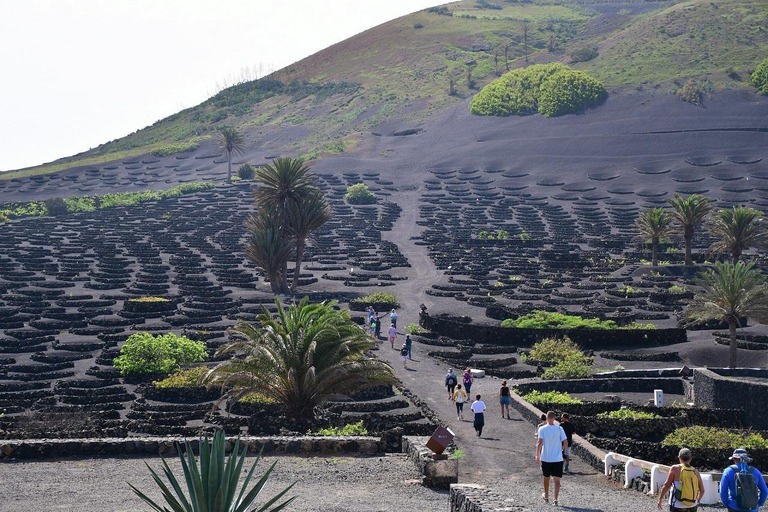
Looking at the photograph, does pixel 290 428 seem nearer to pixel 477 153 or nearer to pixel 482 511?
pixel 482 511

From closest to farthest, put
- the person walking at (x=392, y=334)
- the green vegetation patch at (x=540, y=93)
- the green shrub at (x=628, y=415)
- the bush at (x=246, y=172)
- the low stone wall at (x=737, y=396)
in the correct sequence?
the green shrub at (x=628, y=415) → the low stone wall at (x=737, y=396) → the person walking at (x=392, y=334) → the bush at (x=246, y=172) → the green vegetation patch at (x=540, y=93)

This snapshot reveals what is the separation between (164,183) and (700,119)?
2868 inches

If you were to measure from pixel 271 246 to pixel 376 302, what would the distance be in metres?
10.5

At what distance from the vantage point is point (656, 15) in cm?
18238

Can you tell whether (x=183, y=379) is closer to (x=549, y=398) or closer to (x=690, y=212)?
(x=549, y=398)

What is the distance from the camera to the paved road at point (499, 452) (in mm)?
20500

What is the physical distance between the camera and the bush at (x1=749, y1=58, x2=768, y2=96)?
451 ft

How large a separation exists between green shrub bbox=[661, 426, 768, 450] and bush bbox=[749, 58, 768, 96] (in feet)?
386

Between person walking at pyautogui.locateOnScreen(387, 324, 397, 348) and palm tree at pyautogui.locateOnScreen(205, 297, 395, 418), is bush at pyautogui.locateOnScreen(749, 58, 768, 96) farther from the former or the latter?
palm tree at pyautogui.locateOnScreen(205, 297, 395, 418)

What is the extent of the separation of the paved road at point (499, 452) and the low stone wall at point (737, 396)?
7908mm

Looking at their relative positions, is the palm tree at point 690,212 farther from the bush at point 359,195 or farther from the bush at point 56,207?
the bush at point 56,207

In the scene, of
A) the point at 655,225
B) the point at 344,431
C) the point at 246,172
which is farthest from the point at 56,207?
the point at 344,431

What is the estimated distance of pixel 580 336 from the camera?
178 ft

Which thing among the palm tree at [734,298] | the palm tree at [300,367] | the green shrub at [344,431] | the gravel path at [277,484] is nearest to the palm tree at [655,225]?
the palm tree at [734,298]
